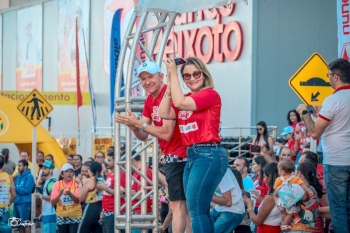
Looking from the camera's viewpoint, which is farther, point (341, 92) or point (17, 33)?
point (17, 33)

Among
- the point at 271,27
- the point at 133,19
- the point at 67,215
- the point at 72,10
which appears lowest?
the point at 67,215

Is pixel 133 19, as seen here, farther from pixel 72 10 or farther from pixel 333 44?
pixel 72 10

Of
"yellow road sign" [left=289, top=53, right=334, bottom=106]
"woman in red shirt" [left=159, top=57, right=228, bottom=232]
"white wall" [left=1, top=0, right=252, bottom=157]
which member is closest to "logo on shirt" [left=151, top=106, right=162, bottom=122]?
"woman in red shirt" [left=159, top=57, right=228, bottom=232]

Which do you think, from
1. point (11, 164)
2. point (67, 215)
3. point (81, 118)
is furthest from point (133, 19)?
point (81, 118)

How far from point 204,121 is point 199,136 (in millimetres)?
143

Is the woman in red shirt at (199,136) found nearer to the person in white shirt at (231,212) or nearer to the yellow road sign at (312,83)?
the person in white shirt at (231,212)

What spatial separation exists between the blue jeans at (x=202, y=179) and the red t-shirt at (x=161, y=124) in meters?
0.51

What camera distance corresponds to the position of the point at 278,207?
8812mm

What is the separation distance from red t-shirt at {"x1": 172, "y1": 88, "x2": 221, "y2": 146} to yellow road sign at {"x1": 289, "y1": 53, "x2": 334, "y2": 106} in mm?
5356

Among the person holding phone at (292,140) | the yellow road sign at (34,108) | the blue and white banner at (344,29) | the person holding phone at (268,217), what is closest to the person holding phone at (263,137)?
the person holding phone at (292,140)

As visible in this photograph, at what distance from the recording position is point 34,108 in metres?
18.3

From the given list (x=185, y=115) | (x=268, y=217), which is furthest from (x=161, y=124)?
(x=268, y=217)

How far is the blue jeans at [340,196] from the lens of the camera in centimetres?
745

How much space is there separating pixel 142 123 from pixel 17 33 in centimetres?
4077
